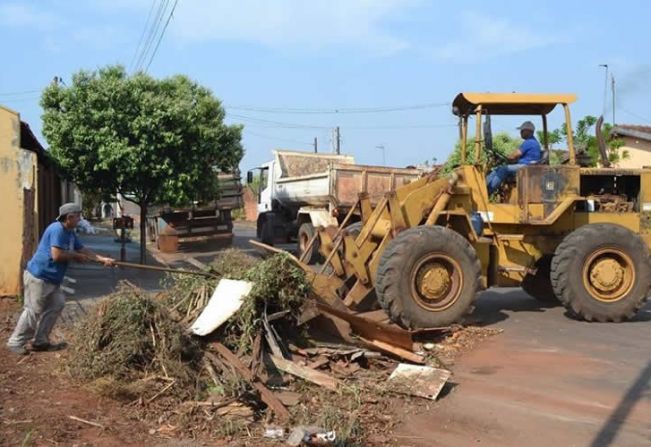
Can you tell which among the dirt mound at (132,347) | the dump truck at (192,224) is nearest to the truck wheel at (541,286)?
the dirt mound at (132,347)

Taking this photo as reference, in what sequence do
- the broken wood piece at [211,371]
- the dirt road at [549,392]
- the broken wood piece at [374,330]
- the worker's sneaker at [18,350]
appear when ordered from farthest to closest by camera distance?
the worker's sneaker at [18,350] → the broken wood piece at [374,330] → the broken wood piece at [211,371] → the dirt road at [549,392]

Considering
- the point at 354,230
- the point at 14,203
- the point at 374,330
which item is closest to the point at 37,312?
the point at 374,330

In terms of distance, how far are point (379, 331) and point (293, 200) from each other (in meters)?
11.8

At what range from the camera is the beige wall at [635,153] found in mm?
22000

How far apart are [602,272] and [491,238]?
1.49 meters

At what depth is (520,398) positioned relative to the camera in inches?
241

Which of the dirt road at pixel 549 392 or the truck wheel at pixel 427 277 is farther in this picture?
the truck wheel at pixel 427 277

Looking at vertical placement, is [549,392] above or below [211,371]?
below

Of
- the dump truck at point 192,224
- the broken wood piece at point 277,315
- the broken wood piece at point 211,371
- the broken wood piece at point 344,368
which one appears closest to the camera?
the broken wood piece at point 211,371

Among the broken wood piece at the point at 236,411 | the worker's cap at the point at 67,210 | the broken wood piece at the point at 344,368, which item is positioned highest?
the worker's cap at the point at 67,210

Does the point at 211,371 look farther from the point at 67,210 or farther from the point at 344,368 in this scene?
the point at 67,210

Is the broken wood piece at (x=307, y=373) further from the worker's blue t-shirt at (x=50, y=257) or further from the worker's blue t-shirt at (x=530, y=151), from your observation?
the worker's blue t-shirt at (x=530, y=151)

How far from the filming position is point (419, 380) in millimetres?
6246

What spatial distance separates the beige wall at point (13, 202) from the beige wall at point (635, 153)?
58.5 ft
